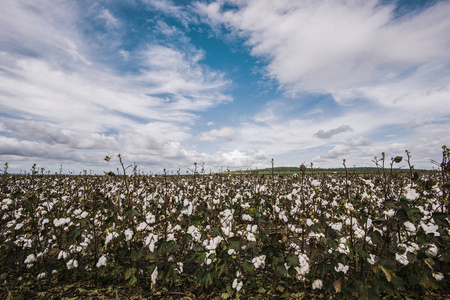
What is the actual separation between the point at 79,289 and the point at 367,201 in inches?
243

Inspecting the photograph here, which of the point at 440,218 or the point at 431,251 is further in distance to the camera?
the point at 431,251

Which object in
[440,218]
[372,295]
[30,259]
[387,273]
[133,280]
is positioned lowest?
[133,280]

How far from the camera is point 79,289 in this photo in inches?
173

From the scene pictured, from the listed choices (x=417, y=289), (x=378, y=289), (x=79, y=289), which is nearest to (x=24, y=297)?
(x=79, y=289)

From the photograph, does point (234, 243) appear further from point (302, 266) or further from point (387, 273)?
point (387, 273)

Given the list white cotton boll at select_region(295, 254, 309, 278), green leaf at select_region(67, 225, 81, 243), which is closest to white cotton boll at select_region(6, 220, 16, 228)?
green leaf at select_region(67, 225, 81, 243)

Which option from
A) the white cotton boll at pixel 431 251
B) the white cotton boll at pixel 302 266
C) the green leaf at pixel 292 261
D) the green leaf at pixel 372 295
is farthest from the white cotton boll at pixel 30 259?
the white cotton boll at pixel 431 251

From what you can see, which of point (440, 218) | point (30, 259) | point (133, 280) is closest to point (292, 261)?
point (440, 218)

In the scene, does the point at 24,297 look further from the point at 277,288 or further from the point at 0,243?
the point at 277,288

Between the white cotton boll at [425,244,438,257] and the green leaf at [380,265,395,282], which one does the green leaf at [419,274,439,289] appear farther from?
the green leaf at [380,265,395,282]

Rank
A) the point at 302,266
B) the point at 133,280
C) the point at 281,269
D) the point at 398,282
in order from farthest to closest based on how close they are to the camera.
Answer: the point at 133,280, the point at 302,266, the point at 281,269, the point at 398,282

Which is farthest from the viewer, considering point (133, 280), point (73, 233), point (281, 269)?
point (133, 280)

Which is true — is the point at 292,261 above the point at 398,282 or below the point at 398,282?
above

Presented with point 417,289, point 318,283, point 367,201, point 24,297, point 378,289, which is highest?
point 367,201
